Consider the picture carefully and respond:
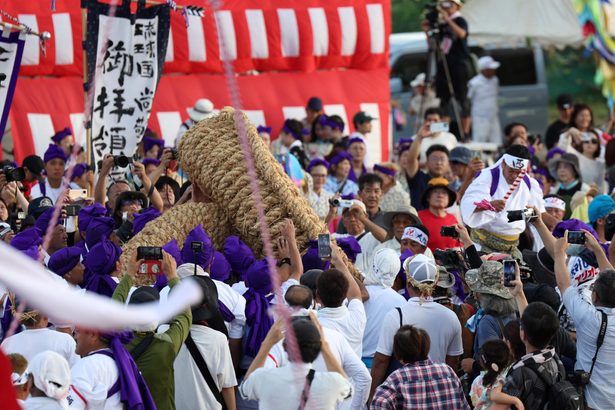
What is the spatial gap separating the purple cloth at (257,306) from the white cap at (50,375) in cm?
163

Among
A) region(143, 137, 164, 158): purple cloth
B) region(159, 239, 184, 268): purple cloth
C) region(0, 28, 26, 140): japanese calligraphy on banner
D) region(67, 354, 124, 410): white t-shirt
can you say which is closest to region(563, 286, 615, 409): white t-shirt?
region(159, 239, 184, 268): purple cloth

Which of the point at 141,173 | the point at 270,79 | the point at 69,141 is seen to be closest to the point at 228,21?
the point at 270,79

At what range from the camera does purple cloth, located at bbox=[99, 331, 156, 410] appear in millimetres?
5309

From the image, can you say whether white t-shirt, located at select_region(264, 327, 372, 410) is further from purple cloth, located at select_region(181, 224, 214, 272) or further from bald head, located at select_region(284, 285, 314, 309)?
purple cloth, located at select_region(181, 224, 214, 272)

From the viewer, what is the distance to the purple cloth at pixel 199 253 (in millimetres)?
6773

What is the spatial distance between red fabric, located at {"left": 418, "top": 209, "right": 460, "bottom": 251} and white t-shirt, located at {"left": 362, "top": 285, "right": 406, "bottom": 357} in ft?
7.12

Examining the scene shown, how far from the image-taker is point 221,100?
1377 cm

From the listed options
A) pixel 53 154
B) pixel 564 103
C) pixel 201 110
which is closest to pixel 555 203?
pixel 53 154

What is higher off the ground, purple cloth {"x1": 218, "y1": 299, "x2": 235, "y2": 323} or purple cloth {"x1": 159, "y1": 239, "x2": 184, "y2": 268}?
purple cloth {"x1": 159, "y1": 239, "x2": 184, "y2": 268}

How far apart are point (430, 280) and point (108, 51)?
4488 millimetres

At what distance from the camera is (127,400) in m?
5.32

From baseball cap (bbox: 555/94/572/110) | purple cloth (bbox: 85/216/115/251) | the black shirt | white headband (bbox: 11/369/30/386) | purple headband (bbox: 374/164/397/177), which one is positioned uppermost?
white headband (bbox: 11/369/30/386)

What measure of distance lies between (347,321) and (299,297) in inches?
18.5

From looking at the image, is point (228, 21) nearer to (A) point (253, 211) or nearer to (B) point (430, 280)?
(A) point (253, 211)
